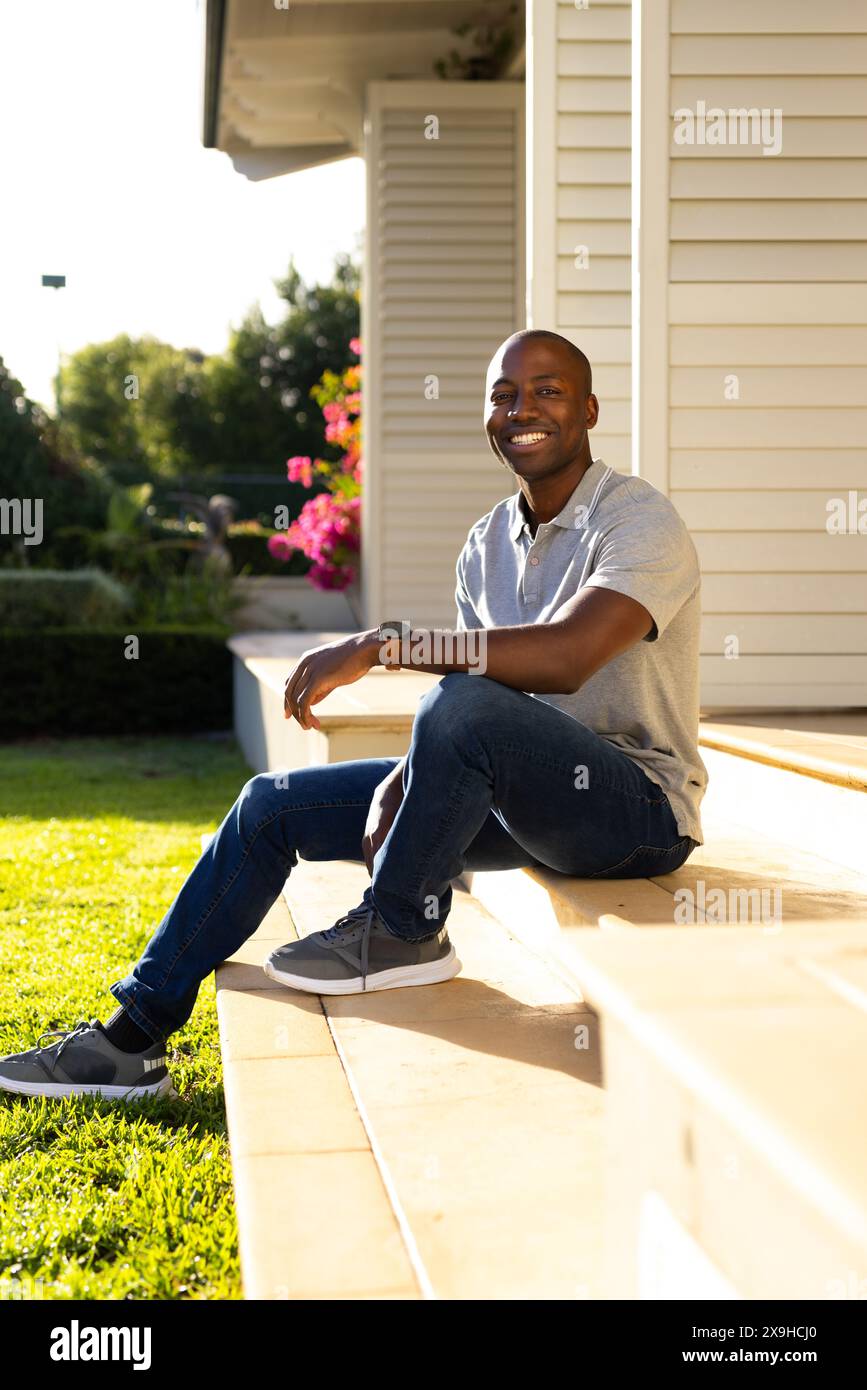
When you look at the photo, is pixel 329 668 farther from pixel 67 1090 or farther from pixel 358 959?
pixel 67 1090

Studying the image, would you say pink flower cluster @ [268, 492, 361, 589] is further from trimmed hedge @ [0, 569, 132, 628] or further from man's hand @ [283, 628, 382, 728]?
man's hand @ [283, 628, 382, 728]

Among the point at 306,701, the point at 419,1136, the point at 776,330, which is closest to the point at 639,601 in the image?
the point at 306,701

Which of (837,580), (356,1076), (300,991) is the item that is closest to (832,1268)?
(356,1076)

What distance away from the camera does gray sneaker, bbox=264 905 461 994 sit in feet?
7.66

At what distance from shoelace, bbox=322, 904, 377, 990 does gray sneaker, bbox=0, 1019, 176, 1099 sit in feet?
1.20

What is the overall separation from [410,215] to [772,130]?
4.57 metres

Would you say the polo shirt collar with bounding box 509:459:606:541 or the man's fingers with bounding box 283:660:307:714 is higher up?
the polo shirt collar with bounding box 509:459:606:541

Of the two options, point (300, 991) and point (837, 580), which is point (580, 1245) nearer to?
point (300, 991)

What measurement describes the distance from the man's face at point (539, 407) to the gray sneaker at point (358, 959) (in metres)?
0.86

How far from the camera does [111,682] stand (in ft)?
27.5

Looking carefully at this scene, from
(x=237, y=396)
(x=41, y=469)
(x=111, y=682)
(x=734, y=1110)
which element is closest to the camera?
(x=734, y=1110)

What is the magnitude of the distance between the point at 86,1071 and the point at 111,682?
20.6ft

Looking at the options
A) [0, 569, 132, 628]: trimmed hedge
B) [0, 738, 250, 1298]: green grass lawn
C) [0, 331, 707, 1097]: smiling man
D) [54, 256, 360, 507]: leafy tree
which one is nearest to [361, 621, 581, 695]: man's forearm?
[0, 331, 707, 1097]: smiling man

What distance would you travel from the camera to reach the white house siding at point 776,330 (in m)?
3.30
